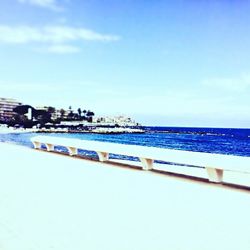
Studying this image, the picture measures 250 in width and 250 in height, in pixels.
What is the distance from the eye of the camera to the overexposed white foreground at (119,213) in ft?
15.1

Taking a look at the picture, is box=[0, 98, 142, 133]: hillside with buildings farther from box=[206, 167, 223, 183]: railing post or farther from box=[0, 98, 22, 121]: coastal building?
box=[206, 167, 223, 183]: railing post

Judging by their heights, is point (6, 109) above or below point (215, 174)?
above

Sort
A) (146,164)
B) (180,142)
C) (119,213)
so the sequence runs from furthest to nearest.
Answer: (180,142) → (146,164) → (119,213)

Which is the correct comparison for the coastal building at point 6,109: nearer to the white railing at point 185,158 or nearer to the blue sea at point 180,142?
the blue sea at point 180,142

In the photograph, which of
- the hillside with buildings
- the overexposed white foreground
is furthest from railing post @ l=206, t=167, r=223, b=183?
the hillside with buildings

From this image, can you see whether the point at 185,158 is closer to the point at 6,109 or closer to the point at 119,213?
the point at 119,213

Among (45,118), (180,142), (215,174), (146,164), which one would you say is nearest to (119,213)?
(215,174)

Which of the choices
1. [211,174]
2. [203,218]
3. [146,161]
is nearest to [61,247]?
[203,218]

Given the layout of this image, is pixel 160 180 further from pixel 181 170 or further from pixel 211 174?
pixel 181 170

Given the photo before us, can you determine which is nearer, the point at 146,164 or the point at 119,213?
the point at 119,213

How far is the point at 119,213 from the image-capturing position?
6.04m

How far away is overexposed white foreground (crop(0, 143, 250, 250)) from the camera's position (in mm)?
4602

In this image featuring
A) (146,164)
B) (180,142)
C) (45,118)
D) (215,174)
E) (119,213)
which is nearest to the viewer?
(119,213)

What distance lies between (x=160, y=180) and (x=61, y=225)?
4583 millimetres
